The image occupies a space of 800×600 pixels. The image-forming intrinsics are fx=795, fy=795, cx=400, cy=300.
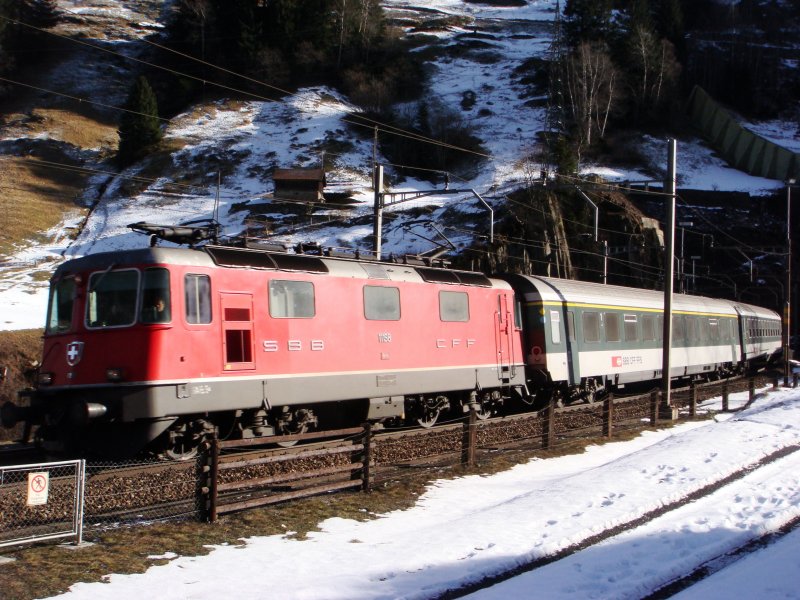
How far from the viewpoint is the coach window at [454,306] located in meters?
17.5

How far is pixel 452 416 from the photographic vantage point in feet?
63.1

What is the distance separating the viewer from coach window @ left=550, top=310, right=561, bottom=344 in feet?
68.1

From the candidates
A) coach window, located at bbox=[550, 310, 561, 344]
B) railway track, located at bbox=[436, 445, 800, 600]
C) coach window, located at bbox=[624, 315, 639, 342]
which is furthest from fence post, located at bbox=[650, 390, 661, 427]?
railway track, located at bbox=[436, 445, 800, 600]

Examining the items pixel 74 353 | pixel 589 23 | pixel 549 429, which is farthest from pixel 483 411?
pixel 589 23

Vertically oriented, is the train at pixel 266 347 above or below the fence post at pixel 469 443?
above

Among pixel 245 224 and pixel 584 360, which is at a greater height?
pixel 245 224

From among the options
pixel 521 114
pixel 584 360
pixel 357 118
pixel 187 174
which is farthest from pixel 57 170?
pixel 584 360

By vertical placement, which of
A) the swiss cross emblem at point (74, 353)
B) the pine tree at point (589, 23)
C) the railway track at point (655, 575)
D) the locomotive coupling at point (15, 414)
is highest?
the pine tree at point (589, 23)

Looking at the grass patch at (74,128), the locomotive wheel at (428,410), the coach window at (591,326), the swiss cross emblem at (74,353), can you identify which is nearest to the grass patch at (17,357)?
the swiss cross emblem at (74,353)

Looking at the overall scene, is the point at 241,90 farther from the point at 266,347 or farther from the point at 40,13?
the point at 266,347

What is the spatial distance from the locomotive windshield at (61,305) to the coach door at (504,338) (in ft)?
32.5

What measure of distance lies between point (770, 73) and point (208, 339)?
93.0 metres

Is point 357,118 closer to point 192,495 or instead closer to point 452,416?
point 452,416

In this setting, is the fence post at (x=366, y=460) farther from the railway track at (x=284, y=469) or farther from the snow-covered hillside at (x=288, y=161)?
the snow-covered hillside at (x=288, y=161)
